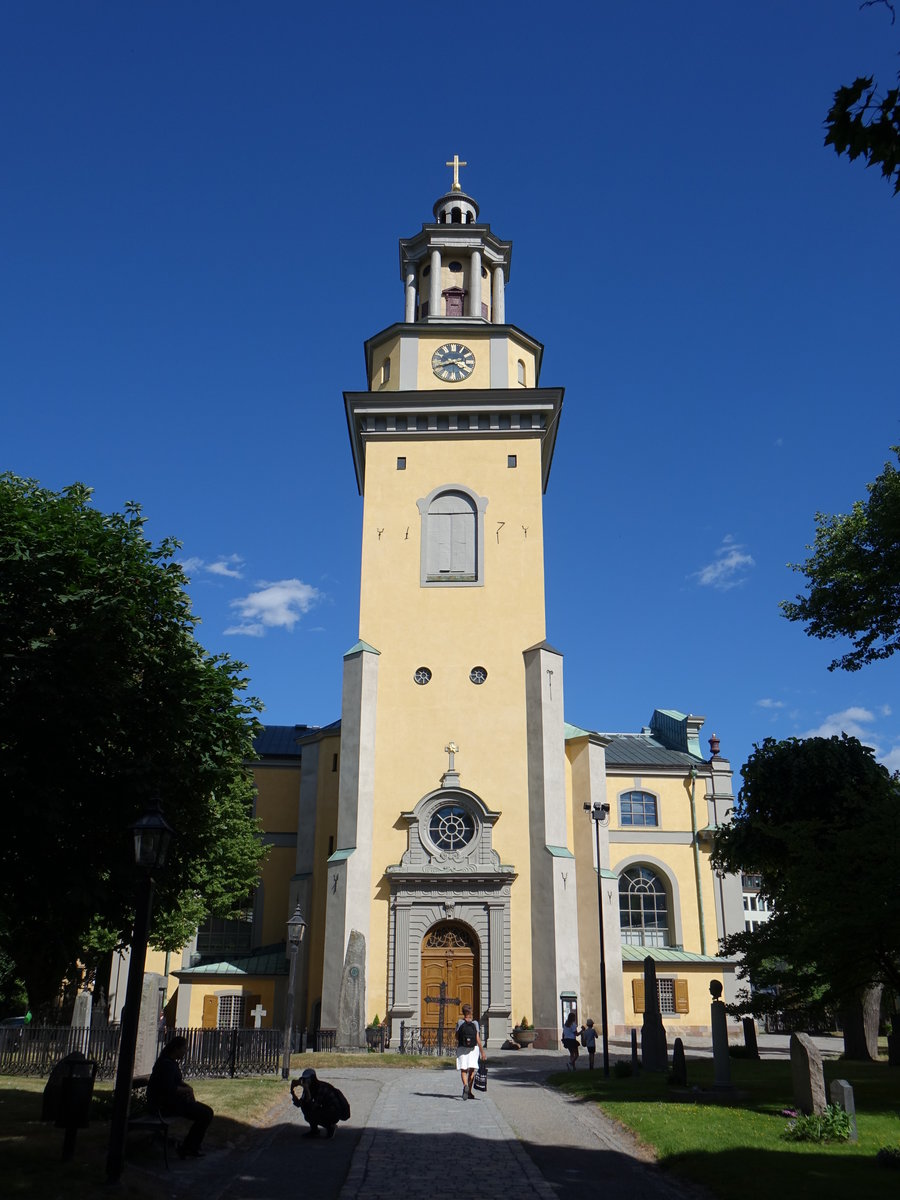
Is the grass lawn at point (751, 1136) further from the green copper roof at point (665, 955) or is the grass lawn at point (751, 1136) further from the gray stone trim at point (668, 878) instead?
the gray stone trim at point (668, 878)

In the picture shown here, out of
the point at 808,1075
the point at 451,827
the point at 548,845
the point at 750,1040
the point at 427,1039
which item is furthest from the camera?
the point at 451,827

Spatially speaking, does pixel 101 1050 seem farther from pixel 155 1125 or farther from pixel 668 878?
pixel 668 878

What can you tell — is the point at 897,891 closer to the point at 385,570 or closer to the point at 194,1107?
the point at 194,1107

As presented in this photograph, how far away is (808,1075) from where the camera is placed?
15.5 meters

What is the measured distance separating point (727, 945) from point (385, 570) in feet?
58.2

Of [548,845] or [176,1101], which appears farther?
[548,845]

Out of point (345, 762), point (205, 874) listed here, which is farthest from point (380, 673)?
point (205, 874)

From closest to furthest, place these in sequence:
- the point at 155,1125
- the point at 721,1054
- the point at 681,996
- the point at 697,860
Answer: the point at 155,1125 → the point at 721,1054 → the point at 681,996 → the point at 697,860

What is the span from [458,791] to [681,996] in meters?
14.1

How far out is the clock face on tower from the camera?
39781 millimetres

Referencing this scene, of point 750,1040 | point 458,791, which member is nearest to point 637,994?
point 750,1040

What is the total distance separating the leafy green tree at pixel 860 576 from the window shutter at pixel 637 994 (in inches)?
738

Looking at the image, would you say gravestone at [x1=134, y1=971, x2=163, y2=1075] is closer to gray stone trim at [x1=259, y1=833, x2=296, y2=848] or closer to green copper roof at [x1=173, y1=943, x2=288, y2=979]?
green copper roof at [x1=173, y1=943, x2=288, y2=979]

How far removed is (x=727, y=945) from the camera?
25500 mm
